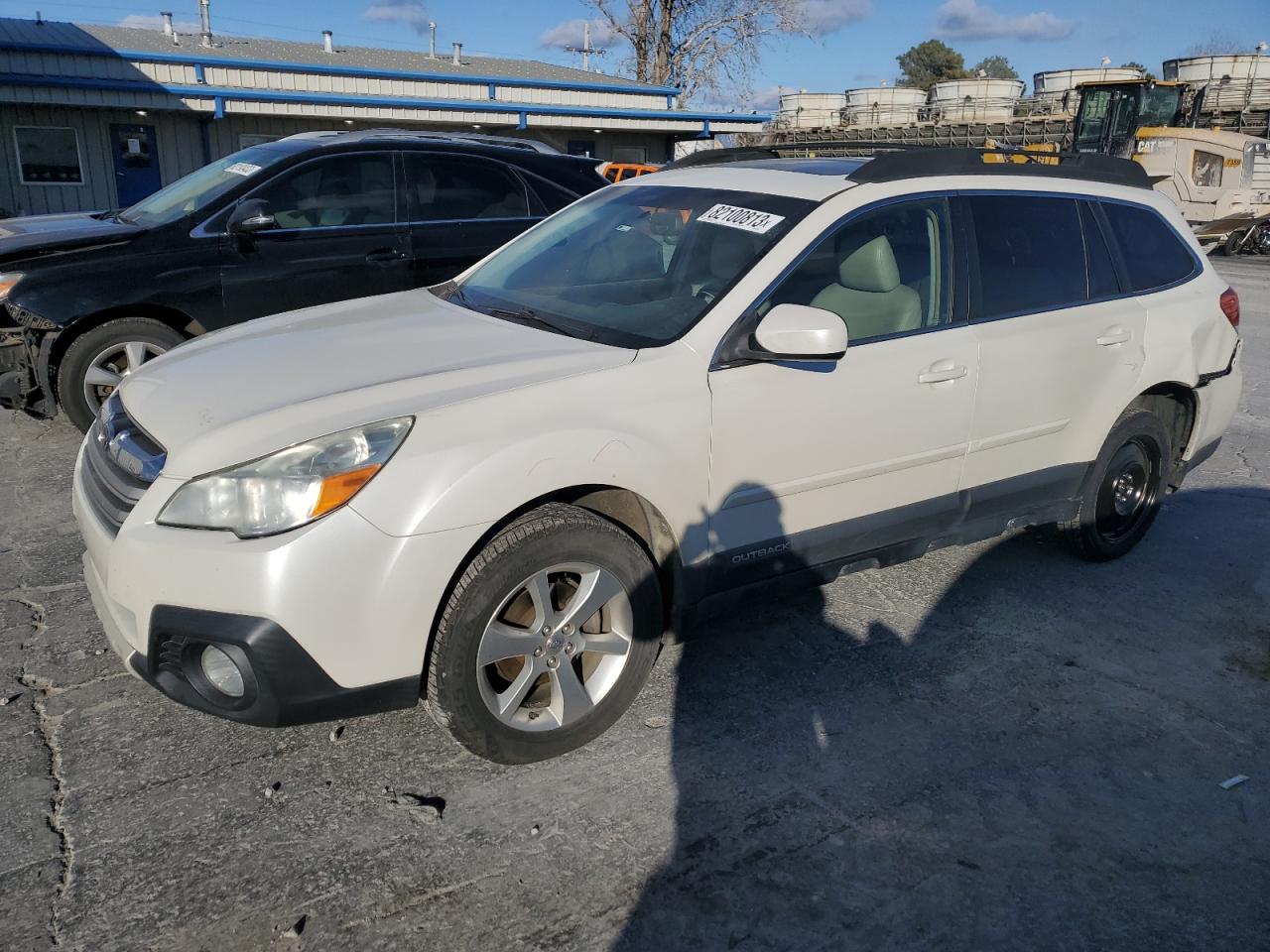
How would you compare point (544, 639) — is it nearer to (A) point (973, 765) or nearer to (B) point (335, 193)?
(A) point (973, 765)

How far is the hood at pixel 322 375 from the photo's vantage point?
2.61 meters

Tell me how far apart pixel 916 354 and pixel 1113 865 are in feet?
5.80

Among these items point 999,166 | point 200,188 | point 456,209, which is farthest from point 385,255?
point 999,166

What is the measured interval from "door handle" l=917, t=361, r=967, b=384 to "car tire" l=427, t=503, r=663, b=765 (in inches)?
51.0

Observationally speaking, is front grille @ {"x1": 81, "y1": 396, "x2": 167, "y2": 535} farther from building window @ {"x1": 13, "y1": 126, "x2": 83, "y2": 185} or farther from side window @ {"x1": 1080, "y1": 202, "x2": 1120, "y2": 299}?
building window @ {"x1": 13, "y1": 126, "x2": 83, "y2": 185}

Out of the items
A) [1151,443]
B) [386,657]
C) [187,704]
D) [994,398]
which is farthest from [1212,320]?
[187,704]

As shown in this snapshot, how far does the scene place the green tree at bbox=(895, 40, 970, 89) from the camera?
80281 millimetres

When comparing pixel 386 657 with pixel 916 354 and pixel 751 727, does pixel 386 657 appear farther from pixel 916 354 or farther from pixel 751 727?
pixel 916 354

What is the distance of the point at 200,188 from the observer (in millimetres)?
6375

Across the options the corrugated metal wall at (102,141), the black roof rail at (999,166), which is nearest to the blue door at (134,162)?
the corrugated metal wall at (102,141)

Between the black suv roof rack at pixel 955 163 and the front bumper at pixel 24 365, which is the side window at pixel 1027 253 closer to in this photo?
the black suv roof rack at pixel 955 163

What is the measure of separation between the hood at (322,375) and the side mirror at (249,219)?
2.50m

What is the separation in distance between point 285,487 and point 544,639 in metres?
0.85

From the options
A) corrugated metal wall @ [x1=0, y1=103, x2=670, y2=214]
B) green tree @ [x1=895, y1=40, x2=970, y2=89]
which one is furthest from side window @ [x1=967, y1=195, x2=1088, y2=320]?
green tree @ [x1=895, y1=40, x2=970, y2=89]
